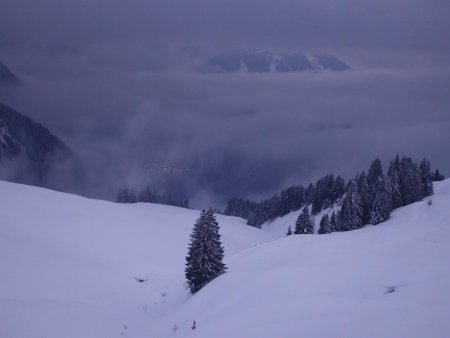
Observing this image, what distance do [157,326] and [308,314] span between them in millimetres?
13655

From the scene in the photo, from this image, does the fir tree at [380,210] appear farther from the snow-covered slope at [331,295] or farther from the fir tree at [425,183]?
the snow-covered slope at [331,295]

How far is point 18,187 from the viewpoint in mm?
59969

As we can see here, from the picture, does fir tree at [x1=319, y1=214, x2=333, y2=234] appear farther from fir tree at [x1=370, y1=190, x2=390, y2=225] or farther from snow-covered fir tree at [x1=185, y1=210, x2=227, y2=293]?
snow-covered fir tree at [x1=185, y1=210, x2=227, y2=293]

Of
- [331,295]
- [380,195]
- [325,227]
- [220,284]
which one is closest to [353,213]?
[380,195]

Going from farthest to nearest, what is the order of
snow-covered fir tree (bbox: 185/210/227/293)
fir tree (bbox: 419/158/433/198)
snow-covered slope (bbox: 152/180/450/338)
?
fir tree (bbox: 419/158/433/198)
snow-covered fir tree (bbox: 185/210/227/293)
snow-covered slope (bbox: 152/180/450/338)

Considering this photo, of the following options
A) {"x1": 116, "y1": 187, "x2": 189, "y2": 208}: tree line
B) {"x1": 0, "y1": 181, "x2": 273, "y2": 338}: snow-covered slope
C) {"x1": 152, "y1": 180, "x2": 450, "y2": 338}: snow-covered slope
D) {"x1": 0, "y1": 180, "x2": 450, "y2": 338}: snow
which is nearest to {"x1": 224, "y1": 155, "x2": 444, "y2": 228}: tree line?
{"x1": 0, "y1": 180, "x2": 450, "y2": 338}: snow

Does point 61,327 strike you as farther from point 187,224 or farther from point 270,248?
point 187,224

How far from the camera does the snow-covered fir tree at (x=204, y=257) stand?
100 feet

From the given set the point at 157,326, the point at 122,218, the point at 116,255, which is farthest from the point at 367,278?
the point at 122,218

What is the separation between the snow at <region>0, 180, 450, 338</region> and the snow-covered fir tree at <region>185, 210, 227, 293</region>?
5.47 feet

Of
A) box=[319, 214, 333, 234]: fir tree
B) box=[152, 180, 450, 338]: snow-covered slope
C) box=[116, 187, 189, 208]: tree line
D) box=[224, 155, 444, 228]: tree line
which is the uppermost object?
box=[116, 187, 189, 208]: tree line

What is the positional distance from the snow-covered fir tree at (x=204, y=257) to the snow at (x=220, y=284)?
167cm

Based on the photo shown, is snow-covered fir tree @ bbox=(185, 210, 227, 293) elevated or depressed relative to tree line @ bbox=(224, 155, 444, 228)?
depressed

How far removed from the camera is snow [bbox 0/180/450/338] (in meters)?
13.6
